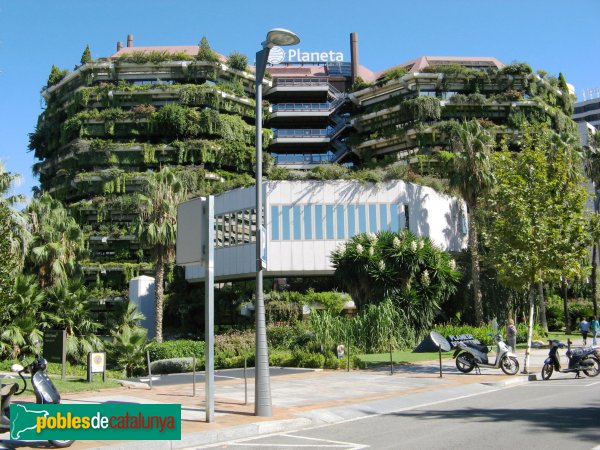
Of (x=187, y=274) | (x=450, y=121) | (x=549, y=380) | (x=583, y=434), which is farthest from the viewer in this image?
(x=450, y=121)

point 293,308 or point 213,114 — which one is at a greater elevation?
point 213,114

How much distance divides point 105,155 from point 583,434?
6449 centimetres

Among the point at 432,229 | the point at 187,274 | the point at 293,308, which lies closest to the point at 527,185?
the point at 293,308

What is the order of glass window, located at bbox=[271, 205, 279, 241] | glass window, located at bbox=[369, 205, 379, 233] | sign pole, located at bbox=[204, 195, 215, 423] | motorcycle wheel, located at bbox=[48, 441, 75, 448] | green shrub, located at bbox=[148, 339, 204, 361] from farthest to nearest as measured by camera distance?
glass window, located at bbox=[369, 205, 379, 233]
glass window, located at bbox=[271, 205, 279, 241]
green shrub, located at bbox=[148, 339, 204, 361]
sign pole, located at bbox=[204, 195, 215, 423]
motorcycle wheel, located at bbox=[48, 441, 75, 448]

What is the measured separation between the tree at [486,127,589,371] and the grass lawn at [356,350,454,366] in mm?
5211

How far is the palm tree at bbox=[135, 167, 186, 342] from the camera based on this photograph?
35.7 m

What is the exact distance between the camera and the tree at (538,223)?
68.7ft

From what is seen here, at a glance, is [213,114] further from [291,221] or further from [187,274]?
[291,221]

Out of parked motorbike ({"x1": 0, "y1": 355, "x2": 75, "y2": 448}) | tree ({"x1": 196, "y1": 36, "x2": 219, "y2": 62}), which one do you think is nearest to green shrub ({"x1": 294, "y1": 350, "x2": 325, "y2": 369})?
parked motorbike ({"x1": 0, "y1": 355, "x2": 75, "y2": 448})

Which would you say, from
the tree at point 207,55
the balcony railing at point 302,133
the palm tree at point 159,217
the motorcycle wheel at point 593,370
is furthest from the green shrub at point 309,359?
the balcony railing at point 302,133

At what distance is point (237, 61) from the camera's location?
243ft

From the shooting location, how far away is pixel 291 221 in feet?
139

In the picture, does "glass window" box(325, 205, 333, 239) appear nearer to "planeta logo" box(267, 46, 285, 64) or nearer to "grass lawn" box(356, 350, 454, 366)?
"grass lawn" box(356, 350, 454, 366)

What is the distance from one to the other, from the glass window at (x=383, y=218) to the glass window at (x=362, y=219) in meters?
1.11
